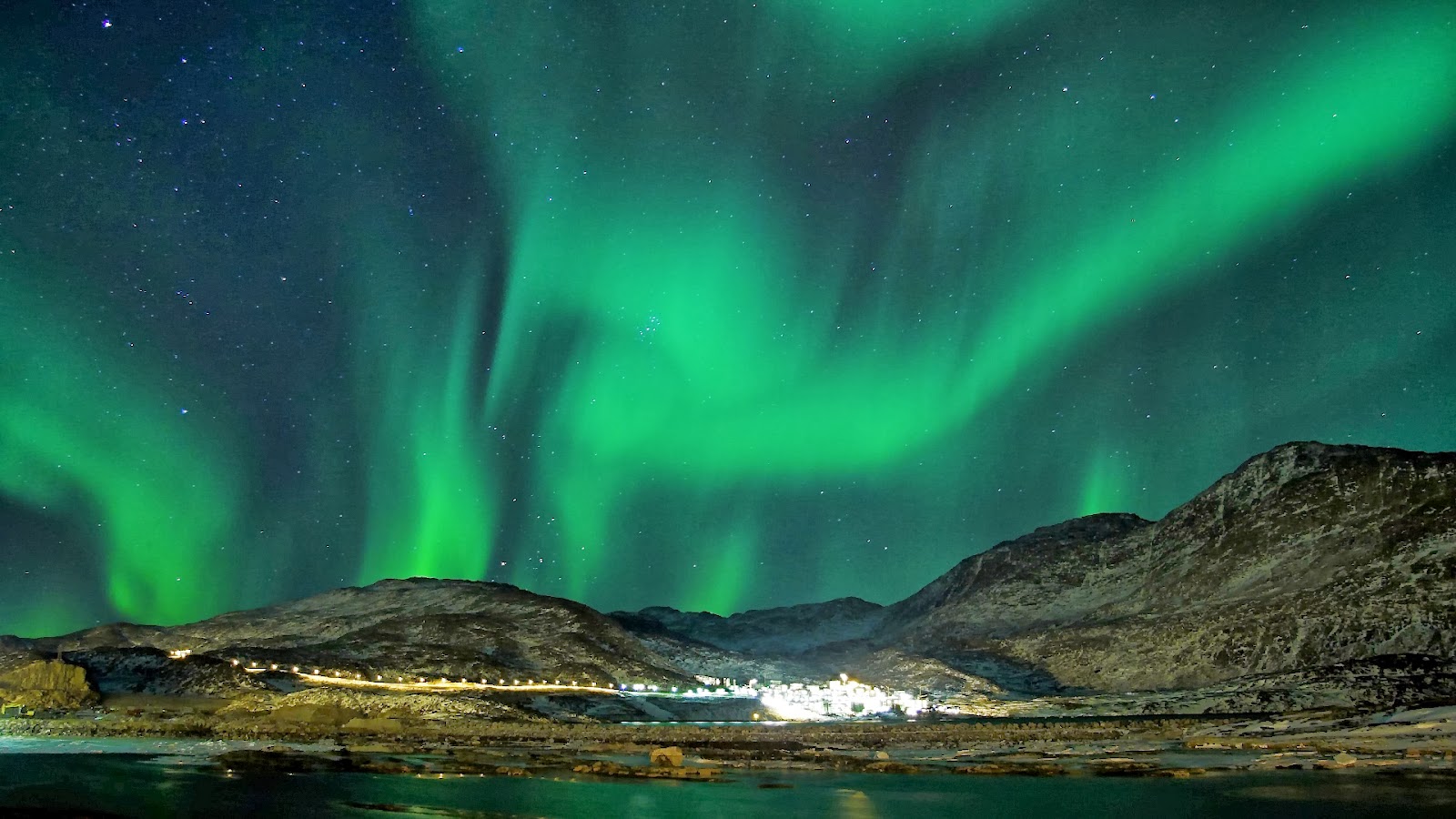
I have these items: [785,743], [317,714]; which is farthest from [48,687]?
[785,743]

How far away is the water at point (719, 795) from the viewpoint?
36.6m

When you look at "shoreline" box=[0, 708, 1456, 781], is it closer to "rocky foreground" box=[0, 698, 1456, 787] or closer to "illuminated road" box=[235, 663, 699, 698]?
"rocky foreground" box=[0, 698, 1456, 787]

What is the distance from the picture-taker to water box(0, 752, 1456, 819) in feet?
120

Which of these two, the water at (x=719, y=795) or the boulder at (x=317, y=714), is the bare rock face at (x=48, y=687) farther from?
the water at (x=719, y=795)

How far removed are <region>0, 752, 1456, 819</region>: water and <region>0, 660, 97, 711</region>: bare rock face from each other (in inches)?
2280

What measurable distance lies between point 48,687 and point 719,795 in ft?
302

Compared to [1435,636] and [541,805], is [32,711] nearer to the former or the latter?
[541,805]

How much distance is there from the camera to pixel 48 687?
10212 centimetres

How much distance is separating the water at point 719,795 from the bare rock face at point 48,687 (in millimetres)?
57921

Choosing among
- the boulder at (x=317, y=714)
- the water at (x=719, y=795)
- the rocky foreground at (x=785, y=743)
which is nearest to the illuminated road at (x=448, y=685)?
the rocky foreground at (x=785, y=743)

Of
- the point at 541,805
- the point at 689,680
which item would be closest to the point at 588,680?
the point at 689,680

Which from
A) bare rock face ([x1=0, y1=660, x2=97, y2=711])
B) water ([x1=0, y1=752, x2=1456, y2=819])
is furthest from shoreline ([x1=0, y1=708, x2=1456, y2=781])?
bare rock face ([x1=0, y1=660, x2=97, y2=711])

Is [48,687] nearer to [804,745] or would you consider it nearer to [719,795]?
[804,745]

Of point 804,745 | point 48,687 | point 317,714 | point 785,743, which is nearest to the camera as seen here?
point 804,745
